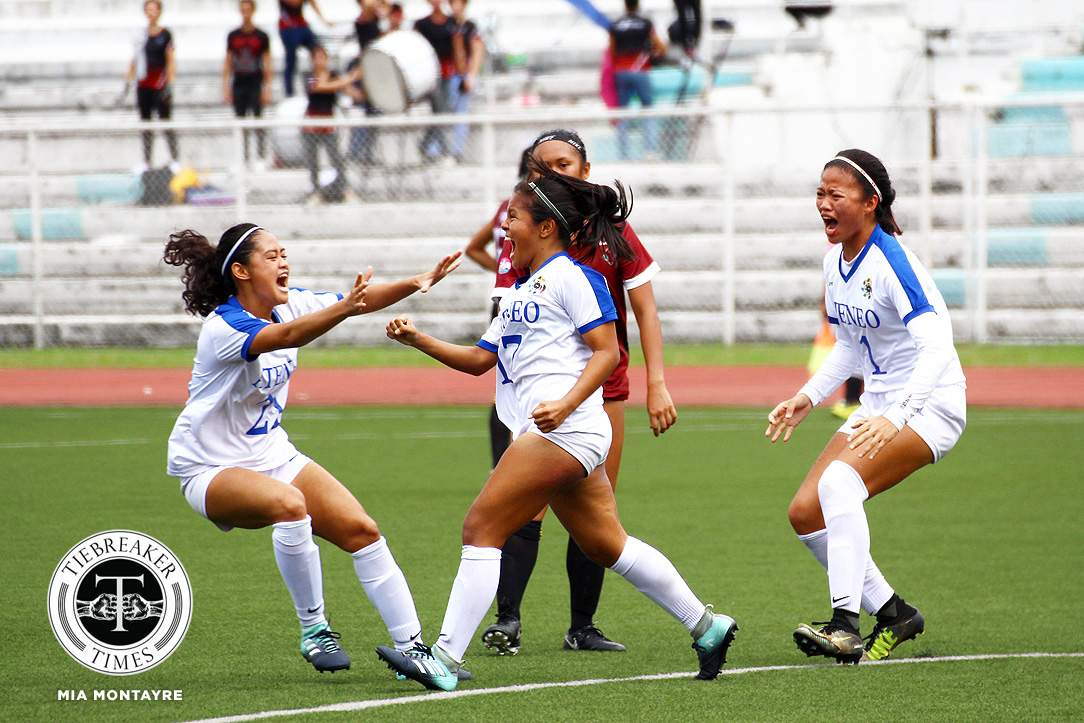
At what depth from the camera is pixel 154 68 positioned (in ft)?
74.2

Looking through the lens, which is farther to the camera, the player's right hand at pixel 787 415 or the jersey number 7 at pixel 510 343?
the player's right hand at pixel 787 415

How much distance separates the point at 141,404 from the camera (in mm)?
16062

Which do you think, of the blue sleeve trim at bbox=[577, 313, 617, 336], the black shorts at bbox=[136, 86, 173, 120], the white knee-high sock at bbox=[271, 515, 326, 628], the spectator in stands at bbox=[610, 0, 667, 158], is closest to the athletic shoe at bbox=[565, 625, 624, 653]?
the white knee-high sock at bbox=[271, 515, 326, 628]

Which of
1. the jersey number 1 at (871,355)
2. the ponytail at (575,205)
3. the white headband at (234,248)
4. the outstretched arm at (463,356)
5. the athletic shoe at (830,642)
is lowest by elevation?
the athletic shoe at (830,642)

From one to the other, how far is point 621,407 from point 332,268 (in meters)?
15.0

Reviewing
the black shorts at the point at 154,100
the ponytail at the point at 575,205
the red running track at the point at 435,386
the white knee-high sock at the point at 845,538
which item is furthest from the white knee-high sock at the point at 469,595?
the black shorts at the point at 154,100

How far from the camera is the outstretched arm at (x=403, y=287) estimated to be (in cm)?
634

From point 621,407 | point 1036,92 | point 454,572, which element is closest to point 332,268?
point 1036,92

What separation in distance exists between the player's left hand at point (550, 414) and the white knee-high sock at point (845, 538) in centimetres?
128

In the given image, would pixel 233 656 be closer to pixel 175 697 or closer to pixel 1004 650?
pixel 175 697

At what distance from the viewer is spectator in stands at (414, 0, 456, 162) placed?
866 inches

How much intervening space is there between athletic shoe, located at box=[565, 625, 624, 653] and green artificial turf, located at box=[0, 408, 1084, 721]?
116 mm

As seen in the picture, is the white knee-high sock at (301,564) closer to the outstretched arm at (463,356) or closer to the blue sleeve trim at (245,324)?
the blue sleeve trim at (245,324)

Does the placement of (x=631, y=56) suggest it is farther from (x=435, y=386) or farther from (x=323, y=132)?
→ (x=435, y=386)
